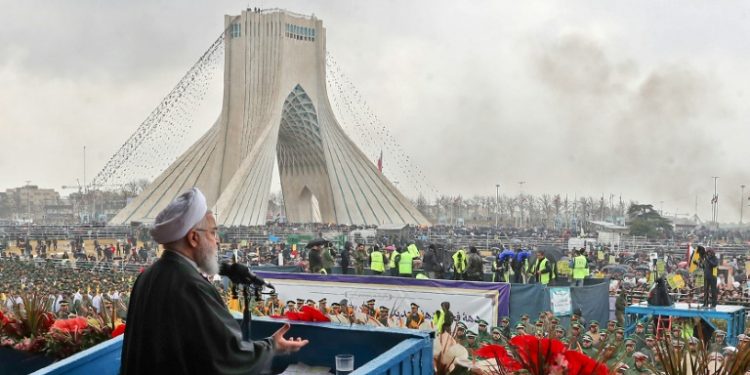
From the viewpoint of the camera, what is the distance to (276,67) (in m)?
49.9

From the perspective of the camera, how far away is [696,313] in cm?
1069

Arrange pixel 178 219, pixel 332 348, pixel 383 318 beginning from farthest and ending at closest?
pixel 383 318 < pixel 332 348 < pixel 178 219

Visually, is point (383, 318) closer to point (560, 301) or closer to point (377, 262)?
point (560, 301)

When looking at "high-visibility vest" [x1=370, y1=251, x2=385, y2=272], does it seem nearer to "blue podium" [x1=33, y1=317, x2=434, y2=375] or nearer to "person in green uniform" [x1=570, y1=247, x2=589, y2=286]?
"person in green uniform" [x1=570, y1=247, x2=589, y2=286]

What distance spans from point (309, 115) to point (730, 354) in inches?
2012

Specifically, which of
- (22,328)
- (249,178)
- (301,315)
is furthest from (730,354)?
(249,178)

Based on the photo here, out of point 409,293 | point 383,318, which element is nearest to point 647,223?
point 409,293

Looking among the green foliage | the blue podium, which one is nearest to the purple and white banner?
the blue podium

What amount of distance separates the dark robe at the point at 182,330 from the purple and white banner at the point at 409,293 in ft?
27.3

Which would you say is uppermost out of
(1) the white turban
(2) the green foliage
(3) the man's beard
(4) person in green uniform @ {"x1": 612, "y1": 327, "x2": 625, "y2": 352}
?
(1) the white turban

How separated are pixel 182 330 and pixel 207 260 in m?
0.33

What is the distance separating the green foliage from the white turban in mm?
44792

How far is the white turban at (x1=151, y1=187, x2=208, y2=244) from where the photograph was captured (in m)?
2.78

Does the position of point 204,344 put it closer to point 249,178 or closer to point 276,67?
point 249,178
